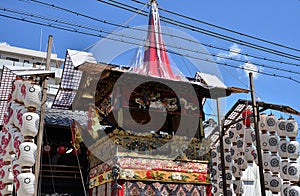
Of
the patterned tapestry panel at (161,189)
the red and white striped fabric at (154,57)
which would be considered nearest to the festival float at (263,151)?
the patterned tapestry panel at (161,189)

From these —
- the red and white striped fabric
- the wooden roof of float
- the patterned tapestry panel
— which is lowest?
the patterned tapestry panel

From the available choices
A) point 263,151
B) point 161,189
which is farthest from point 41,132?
point 263,151

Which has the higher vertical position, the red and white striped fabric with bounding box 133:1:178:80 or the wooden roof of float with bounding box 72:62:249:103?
the red and white striped fabric with bounding box 133:1:178:80

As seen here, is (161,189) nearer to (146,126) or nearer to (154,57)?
(146,126)

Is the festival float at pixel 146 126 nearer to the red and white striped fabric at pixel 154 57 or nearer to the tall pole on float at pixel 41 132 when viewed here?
the red and white striped fabric at pixel 154 57

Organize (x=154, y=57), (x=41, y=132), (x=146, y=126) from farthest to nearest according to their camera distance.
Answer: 1. (x=146, y=126)
2. (x=154, y=57)
3. (x=41, y=132)

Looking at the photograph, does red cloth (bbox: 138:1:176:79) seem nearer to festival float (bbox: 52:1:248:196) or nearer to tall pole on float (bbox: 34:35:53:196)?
festival float (bbox: 52:1:248:196)

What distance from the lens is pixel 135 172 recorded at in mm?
12359

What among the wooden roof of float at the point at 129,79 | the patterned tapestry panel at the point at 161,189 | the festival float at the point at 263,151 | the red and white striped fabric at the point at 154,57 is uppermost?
the red and white striped fabric at the point at 154,57

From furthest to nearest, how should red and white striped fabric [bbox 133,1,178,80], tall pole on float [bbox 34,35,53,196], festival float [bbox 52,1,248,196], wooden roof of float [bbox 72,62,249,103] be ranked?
red and white striped fabric [bbox 133,1,178,80]
festival float [bbox 52,1,248,196]
wooden roof of float [bbox 72,62,249,103]
tall pole on float [bbox 34,35,53,196]

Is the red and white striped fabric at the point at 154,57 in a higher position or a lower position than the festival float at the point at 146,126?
higher

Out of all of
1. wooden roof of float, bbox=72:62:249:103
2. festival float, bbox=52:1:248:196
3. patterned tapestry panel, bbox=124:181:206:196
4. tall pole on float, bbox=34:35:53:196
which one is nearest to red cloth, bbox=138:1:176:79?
festival float, bbox=52:1:248:196

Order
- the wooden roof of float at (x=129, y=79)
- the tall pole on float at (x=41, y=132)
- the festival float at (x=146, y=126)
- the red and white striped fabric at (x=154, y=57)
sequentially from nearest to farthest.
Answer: the tall pole on float at (x=41, y=132) → the wooden roof of float at (x=129, y=79) → the festival float at (x=146, y=126) → the red and white striped fabric at (x=154, y=57)

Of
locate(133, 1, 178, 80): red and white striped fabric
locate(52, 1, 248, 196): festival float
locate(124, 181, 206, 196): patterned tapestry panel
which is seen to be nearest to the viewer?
locate(124, 181, 206, 196): patterned tapestry panel
